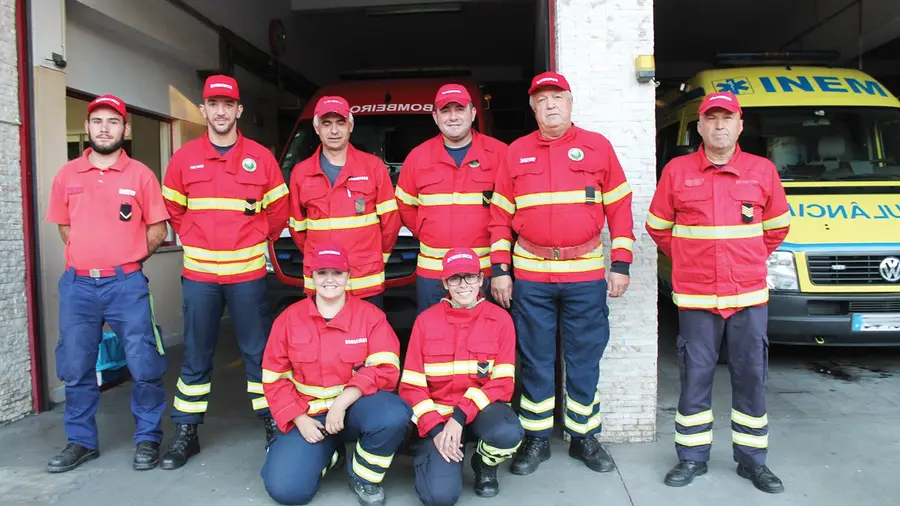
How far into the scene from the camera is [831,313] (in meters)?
5.16

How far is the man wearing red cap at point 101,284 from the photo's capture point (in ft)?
12.2

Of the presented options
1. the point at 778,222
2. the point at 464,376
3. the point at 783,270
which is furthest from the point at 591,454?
the point at 783,270

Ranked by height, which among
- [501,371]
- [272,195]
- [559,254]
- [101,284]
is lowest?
[501,371]

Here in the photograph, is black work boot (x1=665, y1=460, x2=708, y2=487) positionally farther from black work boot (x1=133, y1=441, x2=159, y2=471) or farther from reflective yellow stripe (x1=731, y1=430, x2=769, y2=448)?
black work boot (x1=133, y1=441, x2=159, y2=471)

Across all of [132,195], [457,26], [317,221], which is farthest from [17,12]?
[457,26]

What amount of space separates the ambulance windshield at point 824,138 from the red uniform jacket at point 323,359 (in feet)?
13.8

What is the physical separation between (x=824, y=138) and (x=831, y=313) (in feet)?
5.72

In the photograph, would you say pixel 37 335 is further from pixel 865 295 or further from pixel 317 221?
pixel 865 295

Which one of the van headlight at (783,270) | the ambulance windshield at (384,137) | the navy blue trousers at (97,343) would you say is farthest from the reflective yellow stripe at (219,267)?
the van headlight at (783,270)

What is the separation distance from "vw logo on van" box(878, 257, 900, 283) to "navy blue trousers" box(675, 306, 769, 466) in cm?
229

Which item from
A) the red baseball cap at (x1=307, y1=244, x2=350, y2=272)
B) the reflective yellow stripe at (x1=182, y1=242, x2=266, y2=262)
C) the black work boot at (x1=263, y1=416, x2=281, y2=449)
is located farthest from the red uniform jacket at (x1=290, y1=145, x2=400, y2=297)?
the black work boot at (x1=263, y1=416, x2=281, y2=449)

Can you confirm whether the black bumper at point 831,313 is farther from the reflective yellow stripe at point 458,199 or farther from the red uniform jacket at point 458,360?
the red uniform jacket at point 458,360

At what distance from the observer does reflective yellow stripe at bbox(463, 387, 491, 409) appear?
328 centimetres

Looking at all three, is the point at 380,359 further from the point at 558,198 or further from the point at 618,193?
the point at 618,193
